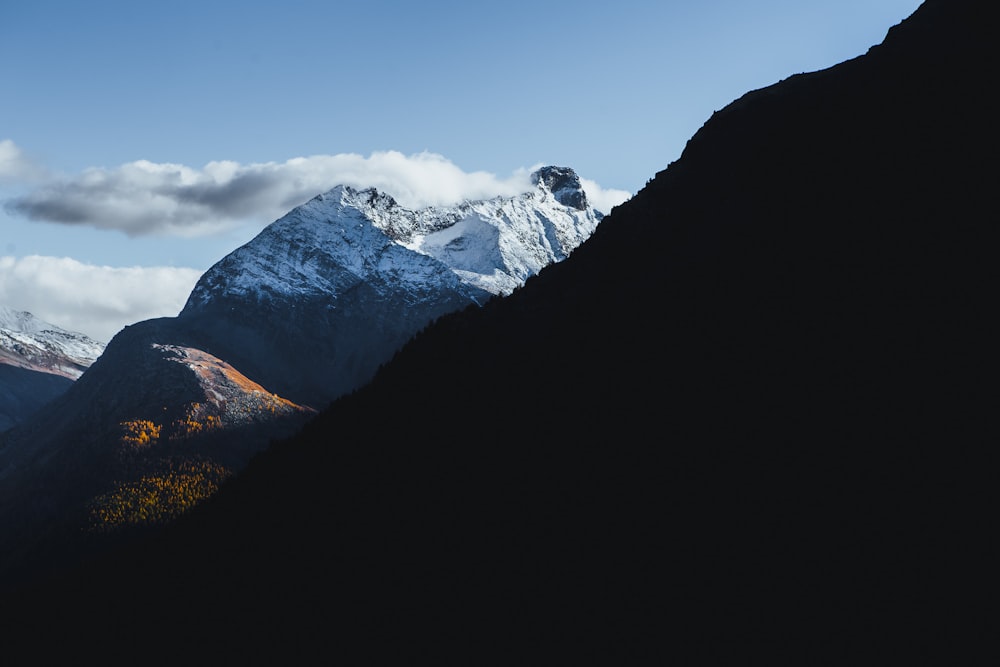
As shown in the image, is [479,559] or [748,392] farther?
[479,559]

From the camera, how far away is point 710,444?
47188 mm

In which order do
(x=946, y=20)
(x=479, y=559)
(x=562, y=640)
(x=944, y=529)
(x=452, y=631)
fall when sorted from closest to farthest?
(x=944, y=529)
(x=562, y=640)
(x=452, y=631)
(x=479, y=559)
(x=946, y=20)

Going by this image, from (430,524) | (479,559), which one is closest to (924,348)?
(479,559)

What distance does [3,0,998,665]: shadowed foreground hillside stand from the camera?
36656mm

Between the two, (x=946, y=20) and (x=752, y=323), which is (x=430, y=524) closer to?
(x=752, y=323)

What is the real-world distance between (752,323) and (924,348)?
12.8 m

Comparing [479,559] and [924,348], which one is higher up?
[924,348]

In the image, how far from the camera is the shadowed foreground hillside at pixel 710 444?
36656mm

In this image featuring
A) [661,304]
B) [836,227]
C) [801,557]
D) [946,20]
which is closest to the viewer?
[801,557]

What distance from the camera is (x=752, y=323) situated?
54.3 meters

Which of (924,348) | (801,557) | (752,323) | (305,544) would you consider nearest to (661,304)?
(752,323)

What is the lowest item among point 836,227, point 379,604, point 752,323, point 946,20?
point 379,604

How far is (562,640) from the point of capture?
41.7 metres

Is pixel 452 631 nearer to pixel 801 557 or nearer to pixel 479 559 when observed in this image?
pixel 479 559
